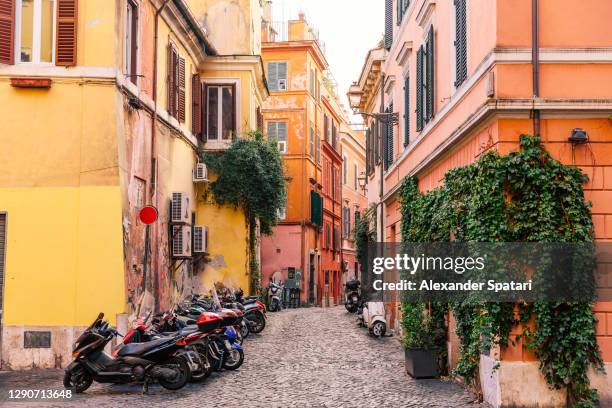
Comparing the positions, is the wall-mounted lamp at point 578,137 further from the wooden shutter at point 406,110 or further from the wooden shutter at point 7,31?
the wooden shutter at point 7,31

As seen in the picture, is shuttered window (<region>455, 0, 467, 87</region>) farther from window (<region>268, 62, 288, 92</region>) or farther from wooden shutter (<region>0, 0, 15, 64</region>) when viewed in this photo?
window (<region>268, 62, 288, 92</region>)

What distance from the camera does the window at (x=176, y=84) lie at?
769 inches

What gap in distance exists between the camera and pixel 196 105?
22.9 m

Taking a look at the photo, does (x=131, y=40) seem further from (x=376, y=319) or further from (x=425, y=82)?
(x=376, y=319)

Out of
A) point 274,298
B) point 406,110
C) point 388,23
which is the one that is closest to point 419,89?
point 406,110

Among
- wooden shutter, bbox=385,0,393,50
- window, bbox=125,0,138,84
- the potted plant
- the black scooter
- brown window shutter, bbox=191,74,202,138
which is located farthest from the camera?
brown window shutter, bbox=191,74,202,138

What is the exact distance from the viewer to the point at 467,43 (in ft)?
38.7

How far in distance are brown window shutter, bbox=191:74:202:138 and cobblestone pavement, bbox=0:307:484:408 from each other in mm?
7456

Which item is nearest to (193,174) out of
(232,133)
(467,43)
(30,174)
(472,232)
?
(232,133)

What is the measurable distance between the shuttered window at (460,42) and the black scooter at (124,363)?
5.67 meters

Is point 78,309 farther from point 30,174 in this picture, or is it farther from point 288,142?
point 288,142

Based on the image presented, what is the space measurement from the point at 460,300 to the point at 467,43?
3664mm

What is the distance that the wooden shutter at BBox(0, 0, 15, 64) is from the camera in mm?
14078

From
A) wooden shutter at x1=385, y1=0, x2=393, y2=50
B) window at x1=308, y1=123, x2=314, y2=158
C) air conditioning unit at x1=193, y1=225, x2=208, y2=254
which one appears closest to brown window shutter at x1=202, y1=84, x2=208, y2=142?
air conditioning unit at x1=193, y1=225, x2=208, y2=254
